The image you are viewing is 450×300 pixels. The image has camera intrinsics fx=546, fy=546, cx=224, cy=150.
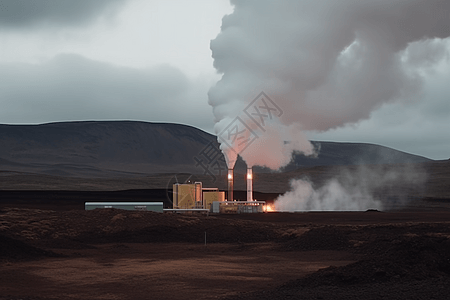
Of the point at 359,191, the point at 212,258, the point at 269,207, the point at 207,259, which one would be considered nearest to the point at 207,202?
the point at 269,207

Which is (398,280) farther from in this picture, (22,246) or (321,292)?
(22,246)

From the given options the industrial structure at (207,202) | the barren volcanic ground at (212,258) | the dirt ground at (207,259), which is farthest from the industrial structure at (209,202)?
the dirt ground at (207,259)

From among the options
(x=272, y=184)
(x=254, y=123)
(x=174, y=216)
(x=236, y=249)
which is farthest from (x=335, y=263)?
(x=272, y=184)

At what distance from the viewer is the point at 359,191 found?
12550 centimetres

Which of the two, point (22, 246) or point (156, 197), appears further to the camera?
point (156, 197)

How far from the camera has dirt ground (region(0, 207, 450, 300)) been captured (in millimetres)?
19391

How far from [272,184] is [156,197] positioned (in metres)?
48.6

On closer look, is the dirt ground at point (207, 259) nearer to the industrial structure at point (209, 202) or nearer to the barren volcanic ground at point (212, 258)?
the barren volcanic ground at point (212, 258)

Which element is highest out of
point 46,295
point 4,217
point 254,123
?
point 254,123

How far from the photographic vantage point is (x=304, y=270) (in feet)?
86.4

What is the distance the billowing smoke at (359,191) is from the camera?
84438 mm

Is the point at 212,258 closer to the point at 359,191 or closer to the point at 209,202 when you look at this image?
the point at 209,202

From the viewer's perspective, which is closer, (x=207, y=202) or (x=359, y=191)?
(x=207, y=202)

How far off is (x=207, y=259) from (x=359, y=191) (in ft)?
329
